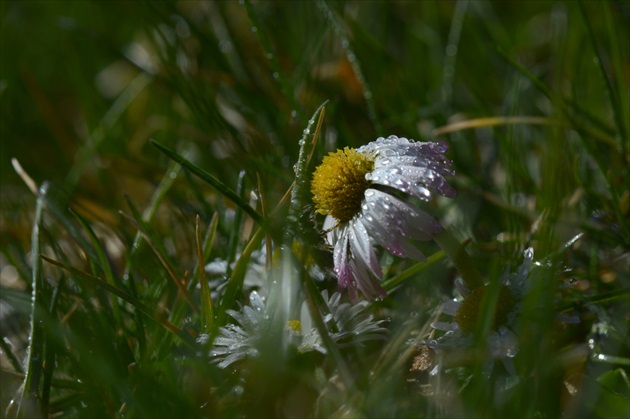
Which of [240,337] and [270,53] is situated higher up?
[270,53]

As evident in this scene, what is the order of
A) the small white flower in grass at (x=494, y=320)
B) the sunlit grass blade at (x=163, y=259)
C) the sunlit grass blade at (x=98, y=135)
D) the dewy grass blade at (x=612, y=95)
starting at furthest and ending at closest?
the sunlit grass blade at (x=98, y=135) < the dewy grass blade at (x=612, y=95) < the sunlit grass blade at (x=163, y=259) < the small white flower in grass at (x=494, y=320)

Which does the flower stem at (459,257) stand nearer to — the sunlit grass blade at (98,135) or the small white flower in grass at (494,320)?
the small white flower in grass at (494,320)

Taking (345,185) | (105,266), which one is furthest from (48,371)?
(345,185)

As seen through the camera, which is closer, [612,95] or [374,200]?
[374,200]

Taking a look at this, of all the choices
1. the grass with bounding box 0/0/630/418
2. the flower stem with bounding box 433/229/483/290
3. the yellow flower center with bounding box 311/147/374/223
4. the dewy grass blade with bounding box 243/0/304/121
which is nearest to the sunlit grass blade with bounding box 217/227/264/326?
the grass with bounding box 0/0/630/418

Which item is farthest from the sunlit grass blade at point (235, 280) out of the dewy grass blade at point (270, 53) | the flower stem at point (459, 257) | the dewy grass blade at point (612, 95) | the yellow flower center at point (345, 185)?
the dewy grass blade at point (612, 95)

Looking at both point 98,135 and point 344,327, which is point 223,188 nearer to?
point 344,327
